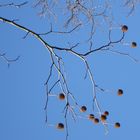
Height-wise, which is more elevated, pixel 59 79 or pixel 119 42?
pixel 119 42

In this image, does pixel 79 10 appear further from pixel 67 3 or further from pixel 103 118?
pixel 103 118

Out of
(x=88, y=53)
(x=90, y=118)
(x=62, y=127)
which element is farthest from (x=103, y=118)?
(x=88, y=53)

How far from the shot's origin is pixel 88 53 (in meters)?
3.46

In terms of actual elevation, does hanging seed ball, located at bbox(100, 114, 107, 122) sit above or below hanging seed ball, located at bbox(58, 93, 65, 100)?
below

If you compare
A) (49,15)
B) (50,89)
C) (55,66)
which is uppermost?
(49,15)

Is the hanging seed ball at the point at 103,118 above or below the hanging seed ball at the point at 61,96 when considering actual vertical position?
below

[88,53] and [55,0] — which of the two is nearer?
[88,53]

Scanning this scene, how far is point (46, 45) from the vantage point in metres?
3.69

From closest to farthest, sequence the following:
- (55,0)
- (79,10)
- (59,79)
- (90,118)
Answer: (90,118) < (59,79) < (79,10) < (55,0)

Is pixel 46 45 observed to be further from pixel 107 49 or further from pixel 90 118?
pixel 90 118

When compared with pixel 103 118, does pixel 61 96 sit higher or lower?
higher

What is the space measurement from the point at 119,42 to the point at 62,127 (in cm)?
83

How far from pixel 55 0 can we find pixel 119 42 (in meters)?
2.45

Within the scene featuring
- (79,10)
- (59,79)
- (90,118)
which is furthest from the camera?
(79,10)
